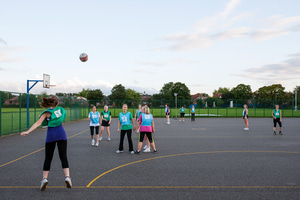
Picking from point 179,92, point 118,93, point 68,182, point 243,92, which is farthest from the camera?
point 243,92

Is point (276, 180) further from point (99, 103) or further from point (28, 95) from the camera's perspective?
point (99, 103)

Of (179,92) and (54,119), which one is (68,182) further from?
(179,92)

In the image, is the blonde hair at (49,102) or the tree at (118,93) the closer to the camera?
the blonde hair at (49,102)

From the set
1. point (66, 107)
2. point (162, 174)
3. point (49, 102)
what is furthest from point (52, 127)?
point (66, 107)

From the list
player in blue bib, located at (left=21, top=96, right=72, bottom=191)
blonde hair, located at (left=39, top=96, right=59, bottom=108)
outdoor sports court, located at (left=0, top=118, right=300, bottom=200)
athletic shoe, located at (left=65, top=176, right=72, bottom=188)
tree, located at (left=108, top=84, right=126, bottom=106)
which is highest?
tree, located at (left=108, top=84, right=126, bottom=106)

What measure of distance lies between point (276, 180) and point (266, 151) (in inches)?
159

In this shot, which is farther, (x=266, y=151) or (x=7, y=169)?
(x=266, y=151)

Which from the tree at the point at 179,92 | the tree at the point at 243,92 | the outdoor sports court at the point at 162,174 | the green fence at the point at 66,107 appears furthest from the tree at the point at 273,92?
the outdoor sports court at the point at 162,174

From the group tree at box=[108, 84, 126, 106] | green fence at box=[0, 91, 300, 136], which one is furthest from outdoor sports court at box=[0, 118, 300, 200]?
tree at box=[108, 84, 126, 106]

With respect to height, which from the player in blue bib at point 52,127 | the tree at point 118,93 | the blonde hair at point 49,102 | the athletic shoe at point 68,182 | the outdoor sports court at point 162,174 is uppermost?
the tree at point 118,93

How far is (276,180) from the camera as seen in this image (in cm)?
598

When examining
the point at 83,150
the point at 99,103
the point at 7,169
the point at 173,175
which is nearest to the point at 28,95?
the point at 83,150

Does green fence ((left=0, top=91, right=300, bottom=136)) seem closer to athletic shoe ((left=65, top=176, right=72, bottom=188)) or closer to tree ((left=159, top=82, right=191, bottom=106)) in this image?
athletic shoe ((left=65, top=176, right=72, bottom=188))

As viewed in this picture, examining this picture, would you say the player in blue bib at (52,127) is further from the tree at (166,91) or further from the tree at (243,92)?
the tree at (243,92)
